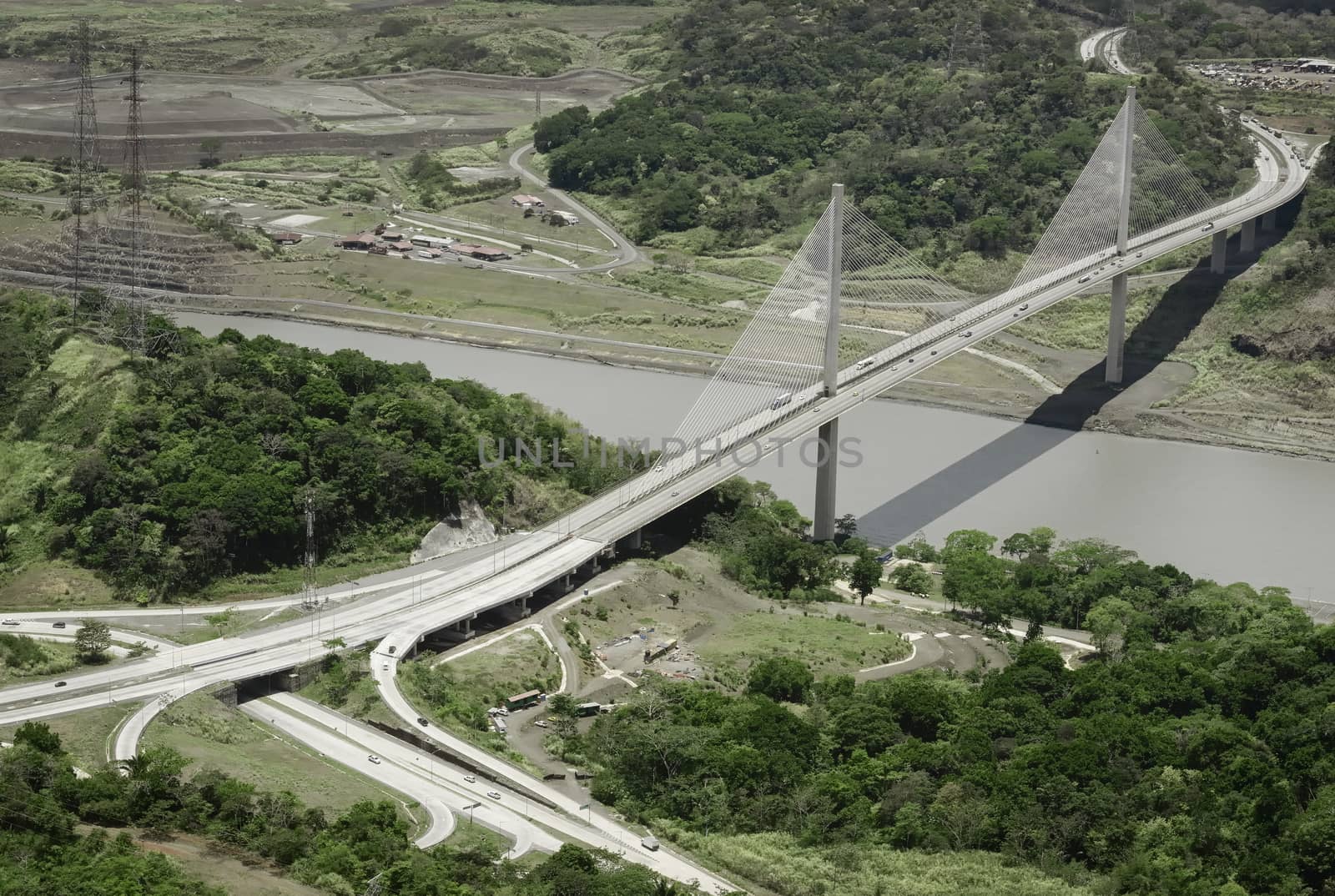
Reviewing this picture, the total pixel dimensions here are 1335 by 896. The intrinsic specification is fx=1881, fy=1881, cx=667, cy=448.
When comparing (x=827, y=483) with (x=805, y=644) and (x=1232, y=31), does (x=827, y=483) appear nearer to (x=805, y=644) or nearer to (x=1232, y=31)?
(x=805, y=644)

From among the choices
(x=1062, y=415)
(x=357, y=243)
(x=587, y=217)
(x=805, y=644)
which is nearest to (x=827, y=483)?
(x=805, y=644)

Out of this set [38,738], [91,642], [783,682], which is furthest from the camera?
[783,682]

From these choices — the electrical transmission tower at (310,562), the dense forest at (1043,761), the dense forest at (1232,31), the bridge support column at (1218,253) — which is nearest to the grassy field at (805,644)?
the dense forest at (1043,761)

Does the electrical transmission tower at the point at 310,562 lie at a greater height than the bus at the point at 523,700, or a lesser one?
greater

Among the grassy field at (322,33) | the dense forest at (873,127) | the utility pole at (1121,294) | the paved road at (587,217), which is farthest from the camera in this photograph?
the grassy field at (322,33)

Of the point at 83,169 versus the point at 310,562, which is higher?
the point at 83,169

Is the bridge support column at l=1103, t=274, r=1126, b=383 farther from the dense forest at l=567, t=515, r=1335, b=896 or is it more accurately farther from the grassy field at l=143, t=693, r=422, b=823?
the grassy field at l=143, t=693, r=422, b=823

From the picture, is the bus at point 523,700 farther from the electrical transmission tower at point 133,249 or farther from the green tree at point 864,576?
the electrical transmission tower at point 133,249
